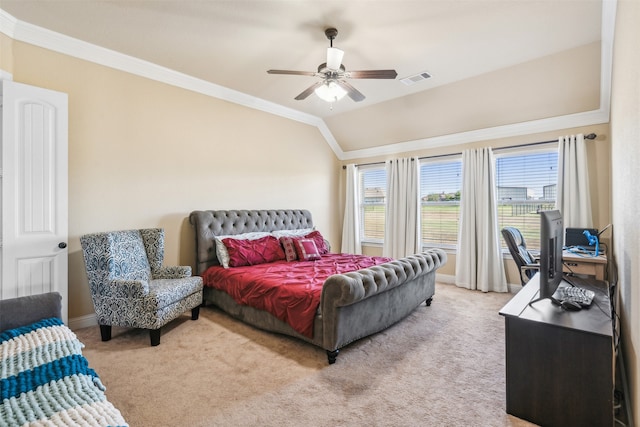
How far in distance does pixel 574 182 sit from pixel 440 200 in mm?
1846

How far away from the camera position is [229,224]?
4.15 m

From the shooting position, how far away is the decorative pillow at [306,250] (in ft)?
13.7

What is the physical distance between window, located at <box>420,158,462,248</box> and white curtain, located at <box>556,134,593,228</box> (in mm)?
1353

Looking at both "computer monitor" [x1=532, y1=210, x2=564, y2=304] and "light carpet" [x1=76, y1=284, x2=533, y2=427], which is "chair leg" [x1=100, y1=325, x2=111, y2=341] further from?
"computer monitor" [x1=532, y1=210, x2=564, y2=304]

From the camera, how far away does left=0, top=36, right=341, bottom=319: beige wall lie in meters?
3.08

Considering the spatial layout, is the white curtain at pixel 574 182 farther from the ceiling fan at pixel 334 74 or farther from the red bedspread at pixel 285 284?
the ceiling fan at pixel 334 74

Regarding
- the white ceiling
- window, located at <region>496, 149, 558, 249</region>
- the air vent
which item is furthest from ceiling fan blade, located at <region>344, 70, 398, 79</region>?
window, located at <region>496, 149, 558, 249</region>

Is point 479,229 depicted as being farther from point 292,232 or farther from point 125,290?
point 125,290

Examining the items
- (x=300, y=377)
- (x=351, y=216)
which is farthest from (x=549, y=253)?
(x=351, y=216)

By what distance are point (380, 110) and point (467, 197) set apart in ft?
6.66

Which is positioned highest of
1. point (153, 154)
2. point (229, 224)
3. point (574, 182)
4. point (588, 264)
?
point (153, 154)

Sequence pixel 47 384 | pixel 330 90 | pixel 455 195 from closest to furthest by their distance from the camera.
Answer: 1. pixel 47 384
2. pixel 330 90
3. pixel 455 195

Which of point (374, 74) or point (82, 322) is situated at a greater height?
point (374, 74)

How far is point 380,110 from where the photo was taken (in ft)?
16.6
